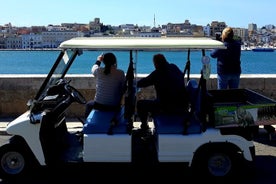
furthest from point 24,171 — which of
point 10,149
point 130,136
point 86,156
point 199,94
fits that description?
point 199,94

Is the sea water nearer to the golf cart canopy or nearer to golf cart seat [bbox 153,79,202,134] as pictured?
the golf cart canopy

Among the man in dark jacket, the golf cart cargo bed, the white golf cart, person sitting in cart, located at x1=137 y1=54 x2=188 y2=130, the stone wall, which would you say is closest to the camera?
the white golf cart

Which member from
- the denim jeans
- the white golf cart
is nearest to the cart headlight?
the white golf cart

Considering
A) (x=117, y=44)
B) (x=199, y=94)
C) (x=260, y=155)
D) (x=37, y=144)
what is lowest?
(x=260, y=155)

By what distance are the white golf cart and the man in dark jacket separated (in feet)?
7.77

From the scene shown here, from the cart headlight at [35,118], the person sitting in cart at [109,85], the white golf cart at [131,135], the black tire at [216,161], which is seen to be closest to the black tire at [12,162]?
the white golf cart at [131,135]

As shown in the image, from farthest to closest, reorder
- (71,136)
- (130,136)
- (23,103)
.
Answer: (23,103), (71,136), (130,136)

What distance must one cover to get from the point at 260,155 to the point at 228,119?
4.86 feet

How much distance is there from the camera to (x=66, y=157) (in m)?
5.98

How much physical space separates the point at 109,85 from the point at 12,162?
4.86 ft

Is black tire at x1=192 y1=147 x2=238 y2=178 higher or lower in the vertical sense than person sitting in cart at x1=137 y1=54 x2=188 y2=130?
lower

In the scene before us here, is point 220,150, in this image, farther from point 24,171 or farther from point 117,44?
point 24,171

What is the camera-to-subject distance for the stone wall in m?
9.80

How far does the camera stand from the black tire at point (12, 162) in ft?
19.5
